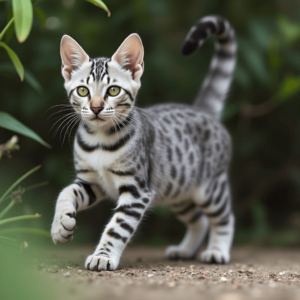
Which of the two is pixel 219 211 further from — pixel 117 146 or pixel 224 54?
pixel 224 54

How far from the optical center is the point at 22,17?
195cm

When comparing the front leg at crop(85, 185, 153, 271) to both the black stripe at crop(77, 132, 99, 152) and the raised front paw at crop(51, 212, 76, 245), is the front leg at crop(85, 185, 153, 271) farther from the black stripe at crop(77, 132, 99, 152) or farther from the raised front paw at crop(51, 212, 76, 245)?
the black stripe at crop(77, 132, 99, 152)

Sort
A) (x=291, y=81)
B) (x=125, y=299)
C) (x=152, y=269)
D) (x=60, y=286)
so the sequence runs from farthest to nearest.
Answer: (x=291, y=81) → (x=152, y=269) → (x=60, y=286) → (x=125, y=299)

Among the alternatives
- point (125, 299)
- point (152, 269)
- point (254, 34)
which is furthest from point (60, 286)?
point (254, 34)

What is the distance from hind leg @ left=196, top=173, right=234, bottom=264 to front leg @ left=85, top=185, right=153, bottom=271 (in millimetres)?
634

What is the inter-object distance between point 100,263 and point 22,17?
1.19 meters

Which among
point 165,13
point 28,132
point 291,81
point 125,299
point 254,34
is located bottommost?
point 125,299

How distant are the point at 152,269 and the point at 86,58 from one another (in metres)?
1.16

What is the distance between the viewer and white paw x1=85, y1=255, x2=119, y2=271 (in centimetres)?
199

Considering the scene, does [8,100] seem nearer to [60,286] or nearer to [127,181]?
[127,181]

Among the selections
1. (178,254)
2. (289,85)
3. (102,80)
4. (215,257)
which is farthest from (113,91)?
(289,85)

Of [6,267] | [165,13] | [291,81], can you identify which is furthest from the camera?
[165,13]

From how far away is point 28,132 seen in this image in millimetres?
2244

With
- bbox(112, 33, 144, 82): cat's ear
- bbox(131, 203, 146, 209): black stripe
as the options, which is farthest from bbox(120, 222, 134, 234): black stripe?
bbox(112, 33, 144, 82): cat's ear
